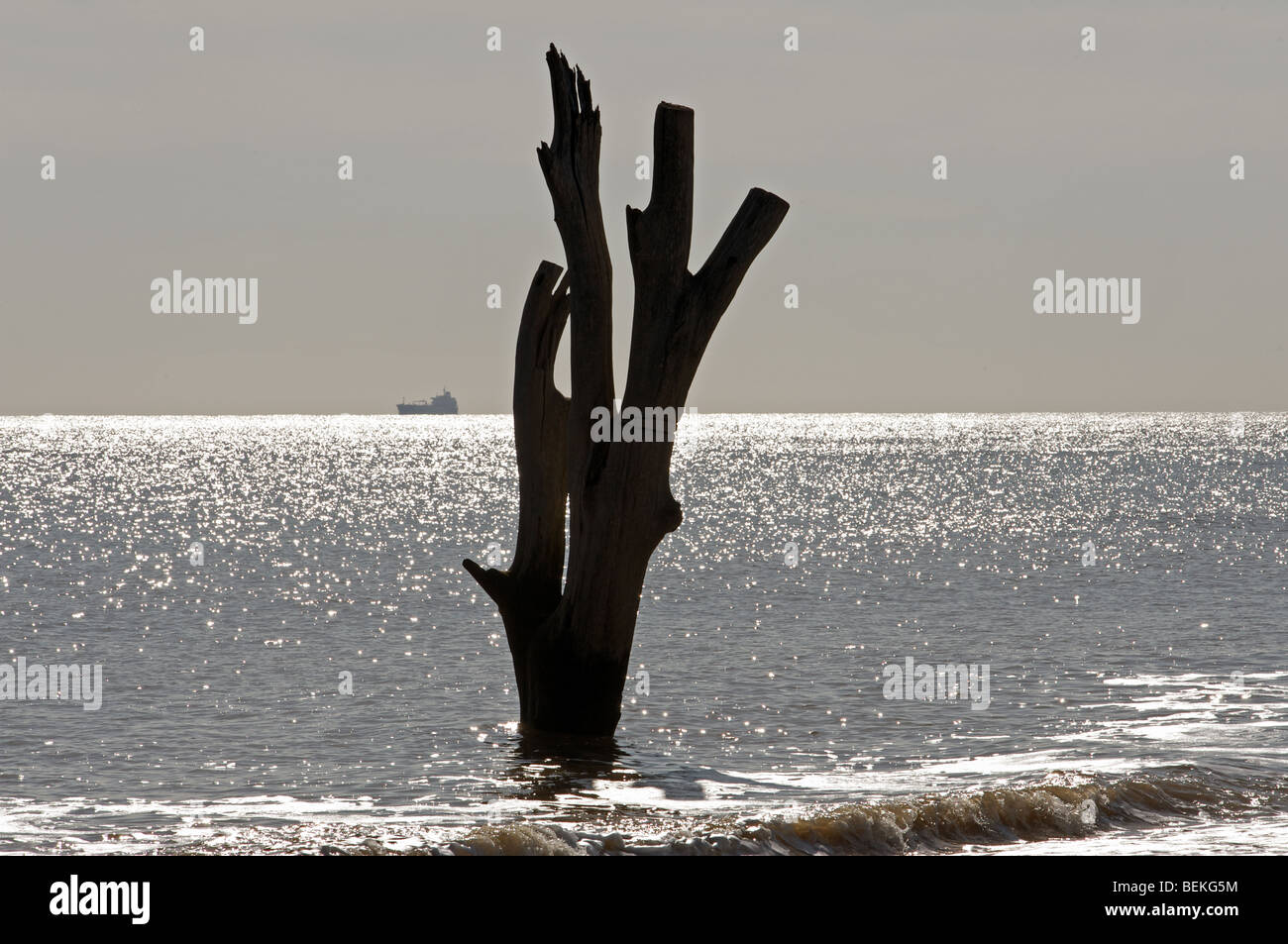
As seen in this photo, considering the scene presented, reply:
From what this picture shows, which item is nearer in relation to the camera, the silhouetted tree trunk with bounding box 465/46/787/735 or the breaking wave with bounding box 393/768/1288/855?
the breaking wave with bounding box 393/768/1288/855

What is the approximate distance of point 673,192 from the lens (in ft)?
42.0

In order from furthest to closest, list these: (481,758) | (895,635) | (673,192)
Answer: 1. (895,635)
2. (481,758)
3. (673,192)

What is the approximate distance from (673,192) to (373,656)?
12.7 meters

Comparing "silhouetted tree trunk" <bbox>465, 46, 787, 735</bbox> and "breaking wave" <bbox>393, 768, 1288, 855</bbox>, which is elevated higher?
"silhouetted tree trunk" <bbox>465, 46, 787, 735</bbox>

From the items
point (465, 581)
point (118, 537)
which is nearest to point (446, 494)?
point (118, 537)

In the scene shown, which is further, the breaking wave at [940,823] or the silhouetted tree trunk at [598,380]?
the silhouetted tree trunk at [598,380]

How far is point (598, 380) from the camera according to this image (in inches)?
522

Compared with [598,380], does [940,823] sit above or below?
below

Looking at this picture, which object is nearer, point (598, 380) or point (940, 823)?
point (940, 823)

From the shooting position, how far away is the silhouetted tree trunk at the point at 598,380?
42.0ft

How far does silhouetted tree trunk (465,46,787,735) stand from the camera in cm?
1280

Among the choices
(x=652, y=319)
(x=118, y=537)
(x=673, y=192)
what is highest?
(x=673, y=192)

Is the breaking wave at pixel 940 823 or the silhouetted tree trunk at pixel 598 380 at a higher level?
the silhouetted tree trunk at pixel 598 380
